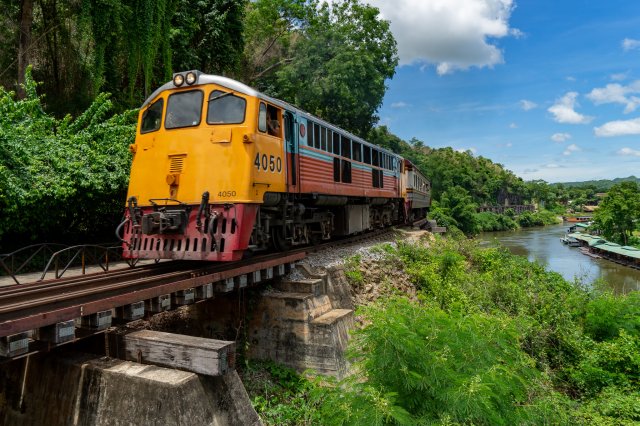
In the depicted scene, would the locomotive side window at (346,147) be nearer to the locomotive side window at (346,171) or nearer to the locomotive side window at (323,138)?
the locomotive side window at (346,171)

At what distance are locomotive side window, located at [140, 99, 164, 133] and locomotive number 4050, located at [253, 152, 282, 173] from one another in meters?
2.35

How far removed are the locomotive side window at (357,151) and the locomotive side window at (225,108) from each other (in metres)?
6.42

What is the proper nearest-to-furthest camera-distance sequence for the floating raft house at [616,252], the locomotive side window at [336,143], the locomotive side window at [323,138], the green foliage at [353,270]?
the locomotive side window at [323,138] < the green foliage at [353,270] < the locomotive side window at [336,143] < the floating raft house at [616,252]

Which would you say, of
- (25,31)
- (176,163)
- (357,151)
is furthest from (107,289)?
(25,31)

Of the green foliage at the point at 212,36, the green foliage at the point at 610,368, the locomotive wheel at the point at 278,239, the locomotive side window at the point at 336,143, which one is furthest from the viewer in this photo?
the green foliage at the point at 212,36

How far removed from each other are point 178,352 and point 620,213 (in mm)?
59170

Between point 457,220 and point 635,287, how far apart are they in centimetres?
2606

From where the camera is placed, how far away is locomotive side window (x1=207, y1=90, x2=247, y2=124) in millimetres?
8414

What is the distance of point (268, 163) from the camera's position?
874 centimetres

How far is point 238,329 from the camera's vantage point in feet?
29.2

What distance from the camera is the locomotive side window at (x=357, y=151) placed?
14383mm

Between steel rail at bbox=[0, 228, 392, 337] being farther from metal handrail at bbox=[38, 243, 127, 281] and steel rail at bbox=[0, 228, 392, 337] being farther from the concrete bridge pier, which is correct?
metal handrail at bbox=[38, 243, 127, 281]

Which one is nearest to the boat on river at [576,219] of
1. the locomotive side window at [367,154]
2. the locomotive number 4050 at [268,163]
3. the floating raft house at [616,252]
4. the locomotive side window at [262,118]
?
the floating raft house at [616,252]

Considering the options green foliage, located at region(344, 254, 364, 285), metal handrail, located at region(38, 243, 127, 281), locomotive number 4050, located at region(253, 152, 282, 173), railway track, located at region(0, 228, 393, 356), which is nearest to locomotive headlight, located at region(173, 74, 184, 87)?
locomotive number 4050, located at region(253, 152, 282, 173)
